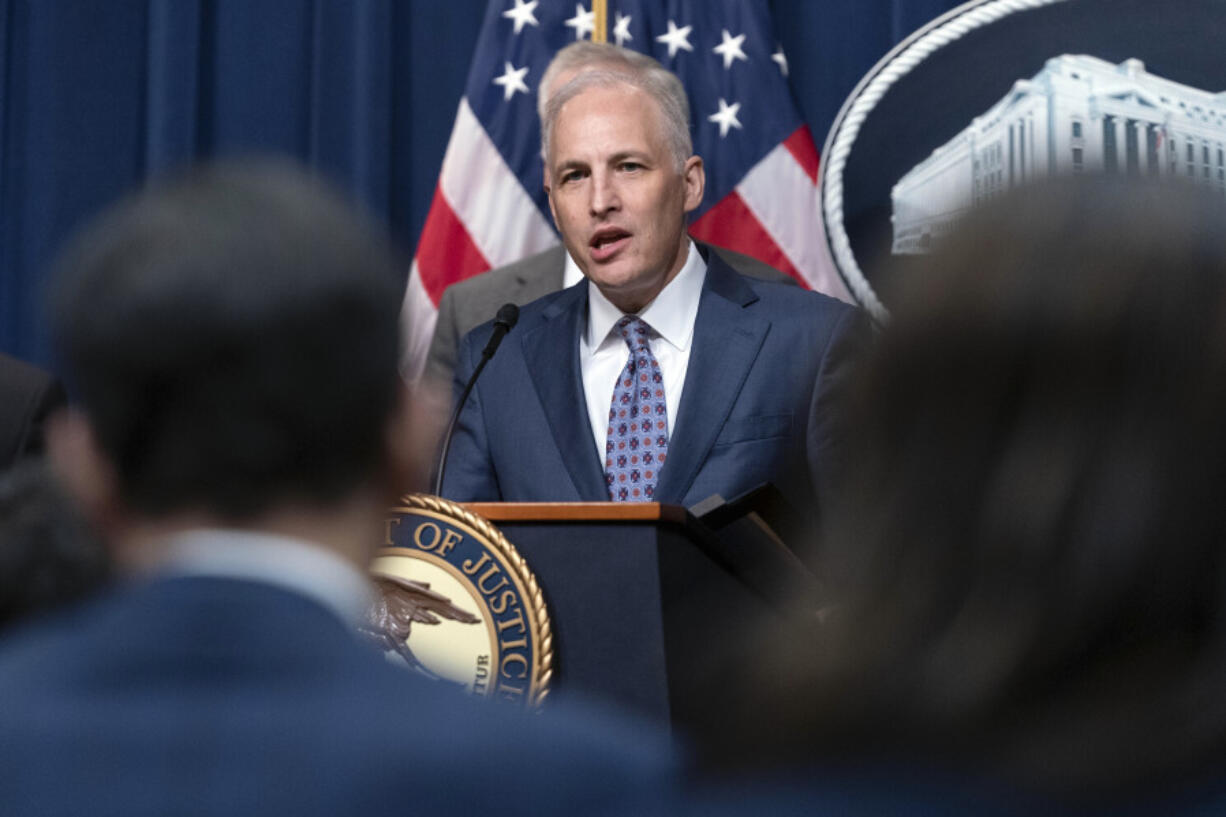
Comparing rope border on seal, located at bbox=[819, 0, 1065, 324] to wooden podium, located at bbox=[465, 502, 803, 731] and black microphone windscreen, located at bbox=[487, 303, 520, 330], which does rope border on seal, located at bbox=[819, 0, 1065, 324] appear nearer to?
black microphone windscreen, located at bbox=[487, 303, 520, 330]

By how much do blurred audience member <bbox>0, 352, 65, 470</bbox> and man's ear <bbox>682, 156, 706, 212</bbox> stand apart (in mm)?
1427

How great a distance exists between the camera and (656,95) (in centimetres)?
335

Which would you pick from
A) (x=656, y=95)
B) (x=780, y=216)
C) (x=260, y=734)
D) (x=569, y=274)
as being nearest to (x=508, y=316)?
(x=656, y=95)

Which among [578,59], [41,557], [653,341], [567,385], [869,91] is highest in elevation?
[578,59]

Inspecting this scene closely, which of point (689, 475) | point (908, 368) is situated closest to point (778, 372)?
point (689, 475)

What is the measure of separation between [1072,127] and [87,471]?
3271mm

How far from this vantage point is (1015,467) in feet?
2.32

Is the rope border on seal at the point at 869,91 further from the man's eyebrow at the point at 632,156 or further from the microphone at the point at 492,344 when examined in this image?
the microphone at the point at 492,344

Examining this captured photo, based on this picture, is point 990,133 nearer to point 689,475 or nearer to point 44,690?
point 689,475

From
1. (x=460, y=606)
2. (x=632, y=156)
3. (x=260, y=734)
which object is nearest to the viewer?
(x=260, y=734)

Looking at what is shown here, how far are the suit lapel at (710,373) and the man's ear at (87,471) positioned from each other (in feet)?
6.41

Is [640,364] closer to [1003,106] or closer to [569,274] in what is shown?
[569,274]

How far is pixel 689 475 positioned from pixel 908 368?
6.57ft

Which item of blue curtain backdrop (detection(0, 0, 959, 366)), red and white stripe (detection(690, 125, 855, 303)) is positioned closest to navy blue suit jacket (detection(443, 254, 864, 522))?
red and white stripe (detection(690, 125, 855, 303))
